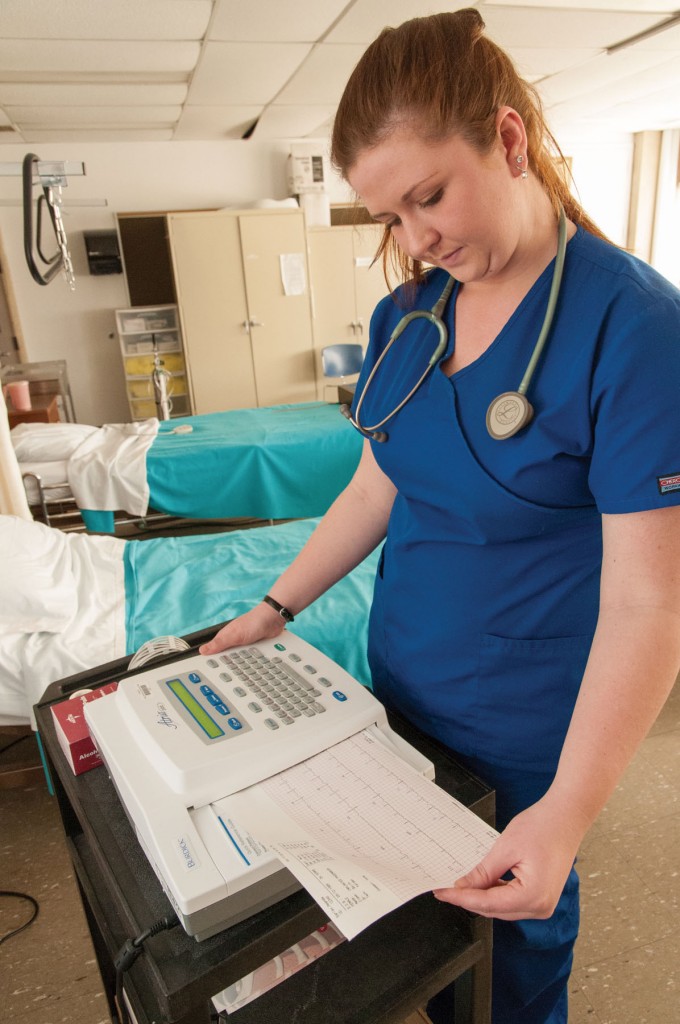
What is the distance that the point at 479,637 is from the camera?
764 millimetres

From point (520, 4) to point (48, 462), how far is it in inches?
113

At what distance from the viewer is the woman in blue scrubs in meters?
0.58

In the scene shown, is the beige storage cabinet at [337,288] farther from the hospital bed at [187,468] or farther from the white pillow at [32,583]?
the white pillow at [32,583]

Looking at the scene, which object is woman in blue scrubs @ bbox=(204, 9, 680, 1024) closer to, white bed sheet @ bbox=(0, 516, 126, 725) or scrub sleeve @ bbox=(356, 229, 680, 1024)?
scrub sleeve @ bbox=(356, 229, 680, 1024)

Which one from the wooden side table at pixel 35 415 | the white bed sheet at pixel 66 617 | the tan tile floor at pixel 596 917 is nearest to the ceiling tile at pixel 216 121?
the wooden side table at pixel 35 415

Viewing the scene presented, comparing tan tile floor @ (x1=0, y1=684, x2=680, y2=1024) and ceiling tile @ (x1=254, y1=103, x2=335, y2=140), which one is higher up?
ceiling tile @ (x1=254, y1=103, x2=335, y2=140)

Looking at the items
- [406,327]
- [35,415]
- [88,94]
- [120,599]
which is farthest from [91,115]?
[406,327]

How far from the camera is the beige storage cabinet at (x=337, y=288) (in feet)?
16.8

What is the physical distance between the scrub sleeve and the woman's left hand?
231 mm

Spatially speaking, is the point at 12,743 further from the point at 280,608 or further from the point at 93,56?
the point at 93,56

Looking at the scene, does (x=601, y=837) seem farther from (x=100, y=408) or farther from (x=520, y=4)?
(x=100, y=408)

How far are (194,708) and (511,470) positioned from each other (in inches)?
16.4

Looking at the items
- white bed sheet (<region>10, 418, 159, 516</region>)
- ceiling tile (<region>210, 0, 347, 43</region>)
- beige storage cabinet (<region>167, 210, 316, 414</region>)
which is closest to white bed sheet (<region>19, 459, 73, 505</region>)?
white bed sheet (<region>10, 418, 159, 516</region>)

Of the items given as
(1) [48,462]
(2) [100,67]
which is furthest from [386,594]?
(2) [100,67]
